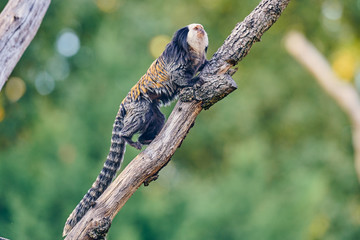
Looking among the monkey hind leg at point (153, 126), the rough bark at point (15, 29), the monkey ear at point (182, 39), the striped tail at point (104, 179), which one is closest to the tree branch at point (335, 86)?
the monkey hind leg at point (153, 126)

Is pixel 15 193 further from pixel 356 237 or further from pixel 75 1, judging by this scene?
pixel 356 237

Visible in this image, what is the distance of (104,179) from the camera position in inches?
188

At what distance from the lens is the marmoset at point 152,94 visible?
186 inches

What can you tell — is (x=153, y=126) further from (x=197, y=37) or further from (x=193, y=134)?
(x=193, y=134)

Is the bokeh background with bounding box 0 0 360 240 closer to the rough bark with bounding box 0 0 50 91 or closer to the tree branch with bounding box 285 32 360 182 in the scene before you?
the tree branch with bounding box 285 32 360 182

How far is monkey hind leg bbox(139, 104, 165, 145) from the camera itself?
4.97 metres

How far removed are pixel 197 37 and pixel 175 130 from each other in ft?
2.89

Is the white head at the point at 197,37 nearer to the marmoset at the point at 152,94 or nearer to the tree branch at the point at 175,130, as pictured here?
the marmoset at the point at 152,94

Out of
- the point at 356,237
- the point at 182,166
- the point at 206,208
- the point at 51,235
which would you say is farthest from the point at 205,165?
the point at 51,235

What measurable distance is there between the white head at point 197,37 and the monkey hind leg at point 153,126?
2.27 ft

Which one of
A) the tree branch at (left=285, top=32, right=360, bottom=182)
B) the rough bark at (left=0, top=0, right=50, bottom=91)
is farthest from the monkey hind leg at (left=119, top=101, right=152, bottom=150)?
the tree branch at (left=285, top=32, right=360, bottom=182)

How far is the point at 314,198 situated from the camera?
1024cm

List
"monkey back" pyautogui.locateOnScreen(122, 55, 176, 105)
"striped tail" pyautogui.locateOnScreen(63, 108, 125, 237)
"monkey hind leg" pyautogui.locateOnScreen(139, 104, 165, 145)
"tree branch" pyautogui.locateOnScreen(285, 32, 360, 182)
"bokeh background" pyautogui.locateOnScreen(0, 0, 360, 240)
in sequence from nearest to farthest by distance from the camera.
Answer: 1. "striped tail" pyautogui.locateOnScreen(63, 108, 125, 237)
2. "monkey back" pyautogui.locateOnScreen(122, 55, 176, 105)
3. "monkey hind leg" pyautogui.locateOnScreen(139, 104, 165, 145)
4. "bokeh background" pyautogui.locateOnScreen(0, 0, 360, 240)
5. "tree branch" pyautogui.locateOnScreen(285, 32, 360, 182)

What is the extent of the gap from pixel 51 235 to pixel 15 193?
1435 millimetres
